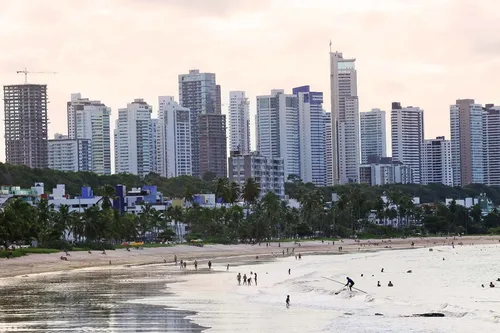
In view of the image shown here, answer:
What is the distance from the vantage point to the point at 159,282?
261 ft

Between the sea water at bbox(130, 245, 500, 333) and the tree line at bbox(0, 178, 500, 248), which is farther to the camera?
the tree line at bbox(0, 178, 500, 248)

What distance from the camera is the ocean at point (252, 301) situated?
47531 mm

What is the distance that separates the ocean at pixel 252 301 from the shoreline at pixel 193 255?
7.24 metres

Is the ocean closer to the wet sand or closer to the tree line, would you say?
the wet sand

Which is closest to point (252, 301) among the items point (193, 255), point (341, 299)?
point (341, 299)

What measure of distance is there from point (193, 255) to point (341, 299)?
71.3 metres

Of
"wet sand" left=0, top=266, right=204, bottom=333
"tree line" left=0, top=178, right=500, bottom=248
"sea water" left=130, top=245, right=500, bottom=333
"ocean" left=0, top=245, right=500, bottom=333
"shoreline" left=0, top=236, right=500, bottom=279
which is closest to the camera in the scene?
"wet sand" left=0, top=266, right=204, bottom=333

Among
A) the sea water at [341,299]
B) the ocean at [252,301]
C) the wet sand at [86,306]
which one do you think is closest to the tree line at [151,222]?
the ocean at [252,301]

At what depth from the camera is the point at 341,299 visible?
63.2 meters

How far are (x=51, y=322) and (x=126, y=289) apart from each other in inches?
902

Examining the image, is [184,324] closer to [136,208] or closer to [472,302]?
[472,302]

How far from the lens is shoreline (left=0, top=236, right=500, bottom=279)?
9875 centimetres

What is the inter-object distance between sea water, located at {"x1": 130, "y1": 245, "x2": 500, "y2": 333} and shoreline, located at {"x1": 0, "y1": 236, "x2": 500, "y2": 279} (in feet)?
50.0

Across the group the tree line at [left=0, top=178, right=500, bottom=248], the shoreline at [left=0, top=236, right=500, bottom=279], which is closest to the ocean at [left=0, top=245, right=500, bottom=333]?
the shoreline at [left=0, top=236, right=500, bottom=279]
